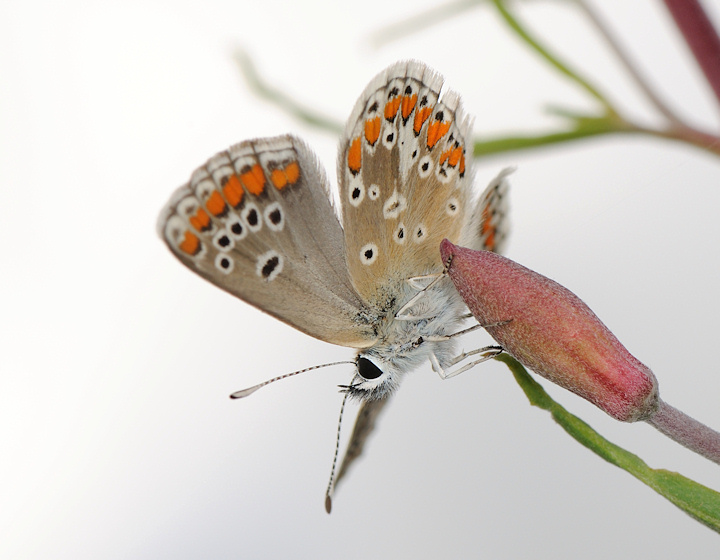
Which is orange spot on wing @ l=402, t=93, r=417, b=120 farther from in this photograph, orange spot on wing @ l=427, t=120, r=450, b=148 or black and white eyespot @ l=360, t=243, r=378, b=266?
black and white eyespot @ l=360, t=243, r=378, b=266

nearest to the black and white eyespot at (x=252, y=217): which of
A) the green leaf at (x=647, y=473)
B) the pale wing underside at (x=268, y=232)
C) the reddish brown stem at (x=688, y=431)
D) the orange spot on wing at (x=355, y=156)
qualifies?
the pale wing underside at (x=268, y=232)

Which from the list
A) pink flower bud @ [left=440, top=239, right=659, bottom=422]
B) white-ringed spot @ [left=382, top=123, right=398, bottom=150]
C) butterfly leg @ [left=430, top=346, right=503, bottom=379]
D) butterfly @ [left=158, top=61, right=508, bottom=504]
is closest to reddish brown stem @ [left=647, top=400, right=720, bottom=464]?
pink flower bud @ [left=440, top=239, right=659, bottom=422]

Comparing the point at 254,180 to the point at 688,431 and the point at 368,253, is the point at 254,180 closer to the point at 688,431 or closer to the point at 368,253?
the point at 368,253

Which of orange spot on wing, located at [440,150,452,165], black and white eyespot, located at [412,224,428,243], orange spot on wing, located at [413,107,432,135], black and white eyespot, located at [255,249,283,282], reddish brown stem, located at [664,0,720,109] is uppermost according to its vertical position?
reddish brown stem, located at [664,0,720,109]

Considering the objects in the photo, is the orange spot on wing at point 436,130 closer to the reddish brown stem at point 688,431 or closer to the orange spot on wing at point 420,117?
the orange spot on wing at point 420,117

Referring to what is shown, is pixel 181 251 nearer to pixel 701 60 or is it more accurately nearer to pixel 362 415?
pixel 362 415

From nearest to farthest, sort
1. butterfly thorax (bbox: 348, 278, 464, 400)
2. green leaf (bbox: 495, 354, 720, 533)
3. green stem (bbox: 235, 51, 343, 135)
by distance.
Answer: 1. green leaf (bbox: 495, 354, 720, 533)
2. butterfly thorax (bbox: 348, 278, 464, 400)
3. green stem (bbox: 235, 51, 343, 135)

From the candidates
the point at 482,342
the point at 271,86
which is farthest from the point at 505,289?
the point at 482,342
